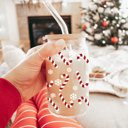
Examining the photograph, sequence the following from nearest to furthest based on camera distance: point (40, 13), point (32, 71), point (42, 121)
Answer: point (32, 71) → point (42, 121) → point (40, 13)

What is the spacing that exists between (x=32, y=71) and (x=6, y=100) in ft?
0.49

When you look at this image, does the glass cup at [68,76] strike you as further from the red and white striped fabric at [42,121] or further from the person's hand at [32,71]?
the red and white striped fabric at [42,121]

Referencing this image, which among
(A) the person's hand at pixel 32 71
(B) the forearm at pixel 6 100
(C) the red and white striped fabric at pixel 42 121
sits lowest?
(C) the red and white striped fabric at pixel 42 121

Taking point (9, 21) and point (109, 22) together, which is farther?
point (9, 21)

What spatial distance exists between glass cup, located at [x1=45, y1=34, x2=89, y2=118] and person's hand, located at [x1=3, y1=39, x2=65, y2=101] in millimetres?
22

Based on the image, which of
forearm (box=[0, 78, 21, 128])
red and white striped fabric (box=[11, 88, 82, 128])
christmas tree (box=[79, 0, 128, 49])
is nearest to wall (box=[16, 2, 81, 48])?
christmas tree (box=[79, 0, 128, 49])

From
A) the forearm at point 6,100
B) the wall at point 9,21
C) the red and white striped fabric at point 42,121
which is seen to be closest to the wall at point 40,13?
the wall at point 9,21

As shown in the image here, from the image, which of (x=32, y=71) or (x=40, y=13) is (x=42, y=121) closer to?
(x=32, y=71)

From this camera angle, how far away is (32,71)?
605 mm

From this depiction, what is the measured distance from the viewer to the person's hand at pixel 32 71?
0.51 meters

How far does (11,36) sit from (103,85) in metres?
3.31

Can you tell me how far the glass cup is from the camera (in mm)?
500

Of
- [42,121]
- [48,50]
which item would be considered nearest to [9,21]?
[42,121]

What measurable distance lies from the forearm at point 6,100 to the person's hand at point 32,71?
0.07 ft
